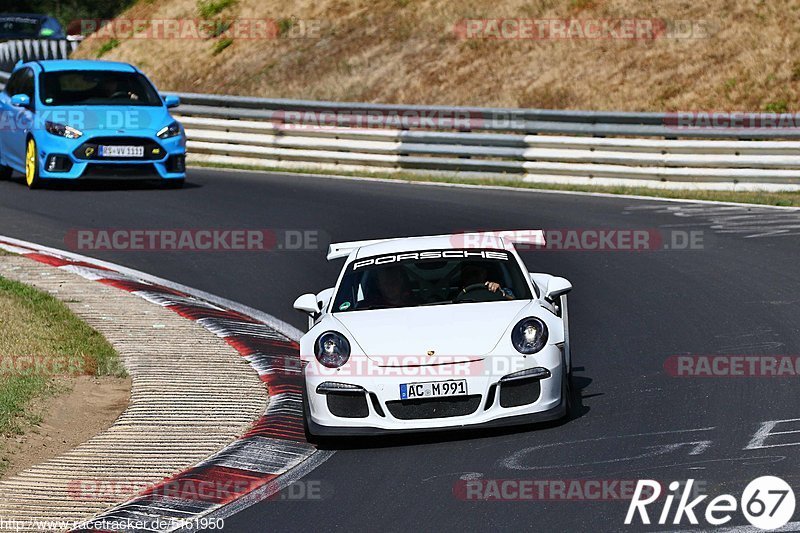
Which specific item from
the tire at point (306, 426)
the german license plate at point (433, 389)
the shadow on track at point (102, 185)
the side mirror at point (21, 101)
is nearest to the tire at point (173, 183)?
the shadow on track at point (102, 185)

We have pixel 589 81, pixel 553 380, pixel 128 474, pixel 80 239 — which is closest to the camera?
pixel 128 474

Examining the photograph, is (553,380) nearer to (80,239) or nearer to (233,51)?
(80,239)

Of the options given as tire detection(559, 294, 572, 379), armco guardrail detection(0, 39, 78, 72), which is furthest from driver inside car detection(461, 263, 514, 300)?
armco guardrail detection(0, 39, 78, 72)

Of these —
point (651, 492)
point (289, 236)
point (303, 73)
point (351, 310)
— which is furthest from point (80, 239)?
point (303, 73)

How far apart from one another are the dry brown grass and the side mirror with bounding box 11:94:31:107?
366 inches

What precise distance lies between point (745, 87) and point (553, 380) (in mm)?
16549

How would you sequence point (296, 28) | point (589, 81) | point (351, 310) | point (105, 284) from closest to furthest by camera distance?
1. point (351, 310)
2. point (105, 284)
3. point (589, 81)
4. point (296, 28)

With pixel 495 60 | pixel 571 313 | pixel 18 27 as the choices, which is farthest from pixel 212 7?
pixel 571 313

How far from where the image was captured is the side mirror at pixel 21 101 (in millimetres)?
18641

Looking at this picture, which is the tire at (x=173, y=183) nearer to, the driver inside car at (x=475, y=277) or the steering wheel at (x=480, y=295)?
the driver inside car at (x=475, y=277)

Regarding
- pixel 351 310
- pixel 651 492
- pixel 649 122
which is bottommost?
pixel 651 492

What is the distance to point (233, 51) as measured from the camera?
1242 inches

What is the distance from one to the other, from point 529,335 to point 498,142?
1276 cm

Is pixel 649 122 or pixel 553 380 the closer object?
pixel 553 380
